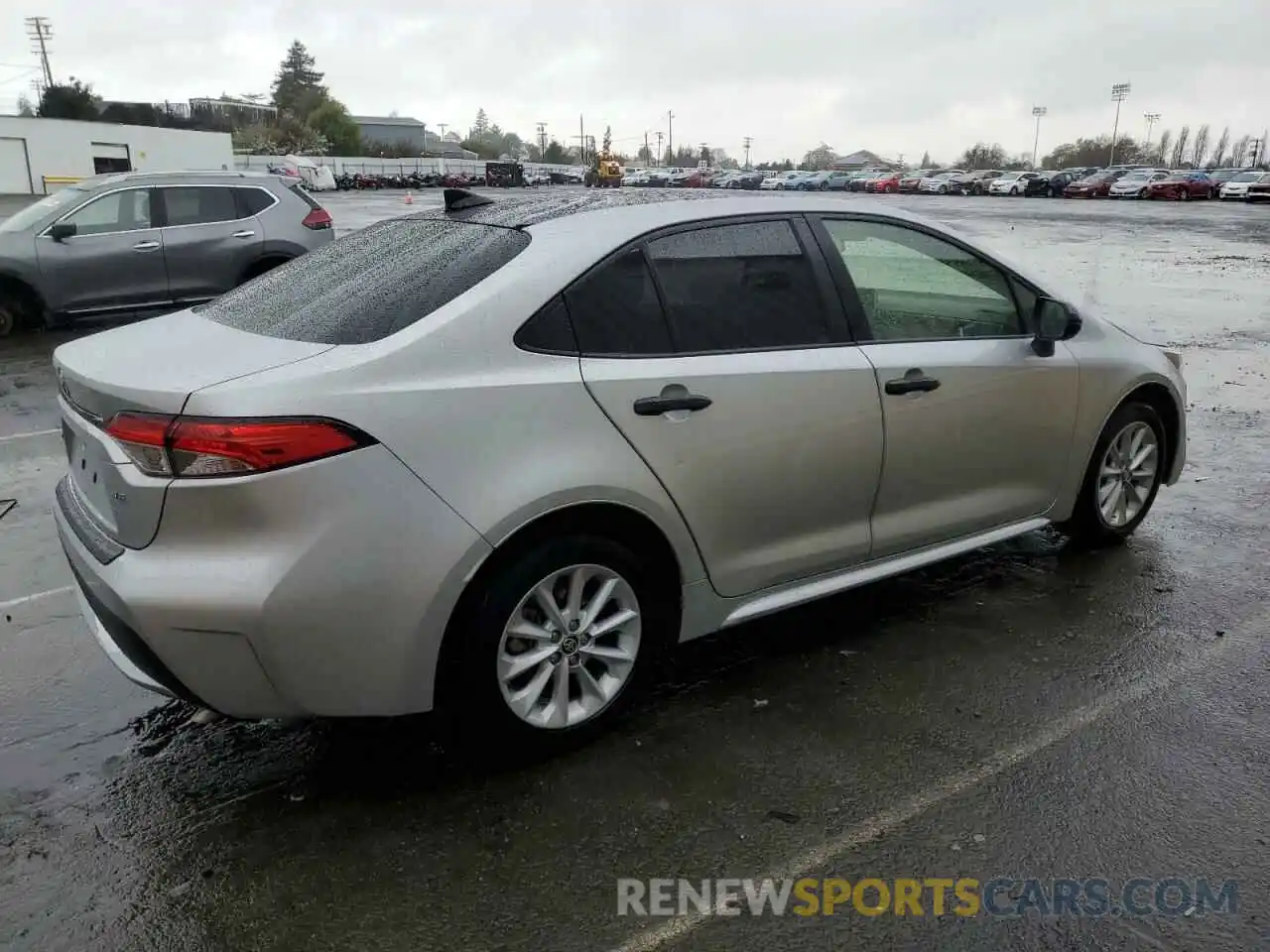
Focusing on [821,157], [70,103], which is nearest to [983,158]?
[821,157]

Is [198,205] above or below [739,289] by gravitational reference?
below

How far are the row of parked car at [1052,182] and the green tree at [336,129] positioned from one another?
43.3 m

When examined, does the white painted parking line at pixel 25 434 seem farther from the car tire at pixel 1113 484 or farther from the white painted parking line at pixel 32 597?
the car tire at pixel 1113 484

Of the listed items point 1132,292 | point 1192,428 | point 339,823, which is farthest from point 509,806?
point 1132,292

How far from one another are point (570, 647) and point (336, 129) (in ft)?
373

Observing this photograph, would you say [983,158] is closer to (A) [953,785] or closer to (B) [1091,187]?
(B) [1091,187]

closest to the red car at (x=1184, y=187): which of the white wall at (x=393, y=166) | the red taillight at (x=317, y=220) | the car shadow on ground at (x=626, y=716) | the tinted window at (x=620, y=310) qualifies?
the white wall at (x=393, y=166)

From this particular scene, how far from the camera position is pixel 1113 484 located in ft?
15.7

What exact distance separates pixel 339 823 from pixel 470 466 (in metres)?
1.10

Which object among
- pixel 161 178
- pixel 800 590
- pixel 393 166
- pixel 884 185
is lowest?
pixel 884 185

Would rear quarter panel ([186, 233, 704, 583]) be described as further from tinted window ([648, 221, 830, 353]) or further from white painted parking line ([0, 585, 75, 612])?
white painted parking line ([0, 585, 75, 612])

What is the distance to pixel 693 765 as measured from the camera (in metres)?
3.12

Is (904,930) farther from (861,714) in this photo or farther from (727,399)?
(727,399)

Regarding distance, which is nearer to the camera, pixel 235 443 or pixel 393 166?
pixel 235 443
